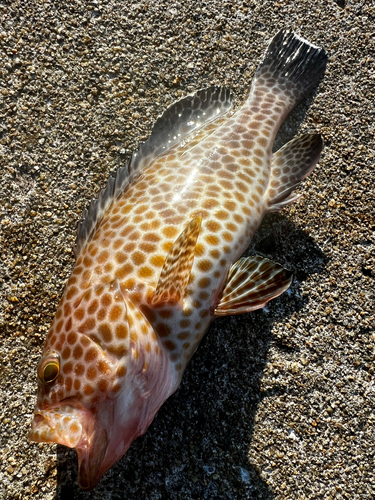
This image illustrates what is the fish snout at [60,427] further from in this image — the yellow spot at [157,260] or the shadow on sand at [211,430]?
the yellow spot at [157,260]

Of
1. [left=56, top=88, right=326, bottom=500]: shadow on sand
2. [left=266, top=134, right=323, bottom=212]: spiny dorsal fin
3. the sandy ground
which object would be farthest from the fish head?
[left=266, top=134, right=323, bottom=212]: spiny dorsal fin

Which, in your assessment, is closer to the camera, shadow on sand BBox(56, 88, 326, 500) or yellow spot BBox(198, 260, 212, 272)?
yellow spot BBox(198, 260, 212, 272)

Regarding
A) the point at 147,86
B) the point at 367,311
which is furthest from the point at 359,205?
the point at 147,86

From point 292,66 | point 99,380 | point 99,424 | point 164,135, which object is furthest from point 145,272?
point 292,66

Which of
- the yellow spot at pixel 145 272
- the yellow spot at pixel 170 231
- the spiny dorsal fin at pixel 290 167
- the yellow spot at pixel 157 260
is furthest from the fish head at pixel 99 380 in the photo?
the spiny dorsal fin at pixel 290 167

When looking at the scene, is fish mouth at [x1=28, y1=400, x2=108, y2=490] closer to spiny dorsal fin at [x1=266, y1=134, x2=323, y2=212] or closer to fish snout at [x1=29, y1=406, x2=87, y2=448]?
fish snout at [x1=29, y1=406, x2=87, y2=448]

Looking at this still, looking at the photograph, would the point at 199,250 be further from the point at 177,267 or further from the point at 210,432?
the point at 210,432
